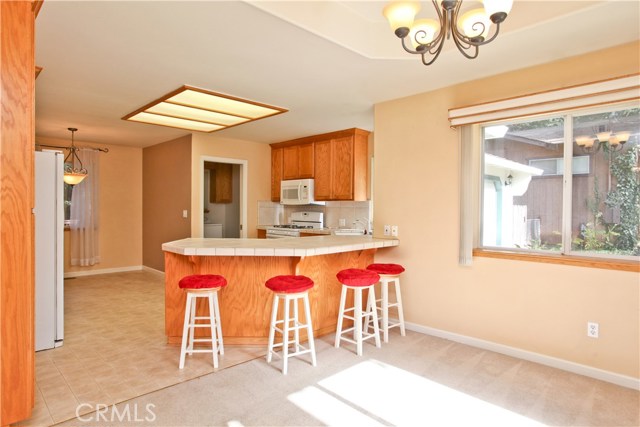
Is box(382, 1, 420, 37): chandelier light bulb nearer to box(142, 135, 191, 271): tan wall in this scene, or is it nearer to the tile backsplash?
the tile backsplash

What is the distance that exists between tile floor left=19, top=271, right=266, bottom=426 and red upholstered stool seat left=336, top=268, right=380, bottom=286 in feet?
3.05

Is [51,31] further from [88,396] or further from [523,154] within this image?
[523,154]

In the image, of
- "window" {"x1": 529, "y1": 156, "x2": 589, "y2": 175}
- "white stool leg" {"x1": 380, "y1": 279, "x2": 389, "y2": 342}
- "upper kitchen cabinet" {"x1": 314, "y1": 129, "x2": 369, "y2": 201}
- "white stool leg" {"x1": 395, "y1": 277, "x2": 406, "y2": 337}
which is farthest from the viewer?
"upper kitchen cabinet" {"x1": 314, "y1": 129, "x2": 369, "y2": 201}

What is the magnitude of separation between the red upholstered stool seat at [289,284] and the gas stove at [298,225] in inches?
108

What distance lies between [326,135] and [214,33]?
10.5 feet

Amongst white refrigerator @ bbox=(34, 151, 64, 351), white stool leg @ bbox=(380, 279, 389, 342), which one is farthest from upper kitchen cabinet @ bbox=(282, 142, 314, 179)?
white refrigerator @ bbox=(34, 151, 64, 351)

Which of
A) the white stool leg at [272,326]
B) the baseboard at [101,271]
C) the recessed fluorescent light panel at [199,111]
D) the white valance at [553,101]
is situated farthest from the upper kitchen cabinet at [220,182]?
the white valance at [553,101]

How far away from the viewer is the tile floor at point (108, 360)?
2238mm

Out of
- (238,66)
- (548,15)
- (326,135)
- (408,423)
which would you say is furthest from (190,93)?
(408,423)

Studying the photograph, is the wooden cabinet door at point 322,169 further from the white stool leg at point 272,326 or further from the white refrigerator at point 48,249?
the white refrigerator at point 48,249

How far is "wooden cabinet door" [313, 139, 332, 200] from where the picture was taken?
5.36 m

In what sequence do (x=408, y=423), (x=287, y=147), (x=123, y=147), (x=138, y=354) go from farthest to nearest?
(x=123, y=147)
(x=287, y=147)
(x=138, y=354)
(x=408, y=423)

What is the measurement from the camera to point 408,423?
6.66 ft

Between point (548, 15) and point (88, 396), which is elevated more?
point (548, 15)
